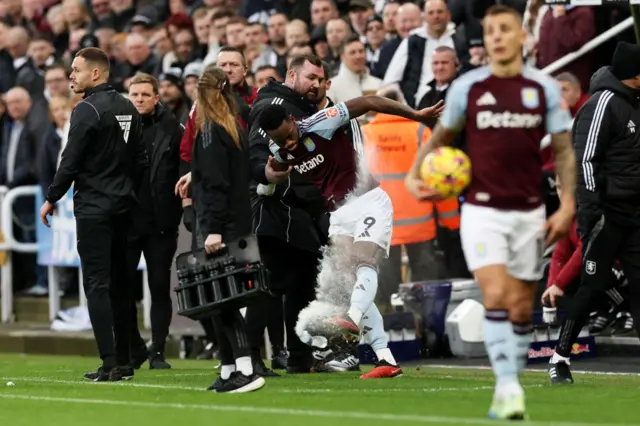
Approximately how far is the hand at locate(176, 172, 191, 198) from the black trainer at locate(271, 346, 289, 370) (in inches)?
67.8

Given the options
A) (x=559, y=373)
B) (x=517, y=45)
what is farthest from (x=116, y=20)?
(x=517, y=45)

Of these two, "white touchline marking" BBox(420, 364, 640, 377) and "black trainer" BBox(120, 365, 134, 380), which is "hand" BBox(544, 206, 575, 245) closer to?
"white touchline marking" BBox(420, 364, 640, 377)

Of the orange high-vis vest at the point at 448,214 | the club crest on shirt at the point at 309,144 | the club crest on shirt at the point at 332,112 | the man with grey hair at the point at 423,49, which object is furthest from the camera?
the man with grey hair at the point at 423,49

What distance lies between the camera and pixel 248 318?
13180 mm

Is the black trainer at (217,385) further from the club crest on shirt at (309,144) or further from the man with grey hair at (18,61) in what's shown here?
the man with grey hair at (18,61)

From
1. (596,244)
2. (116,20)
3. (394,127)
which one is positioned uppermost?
(116,20)

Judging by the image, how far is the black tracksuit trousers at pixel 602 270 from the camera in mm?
11656

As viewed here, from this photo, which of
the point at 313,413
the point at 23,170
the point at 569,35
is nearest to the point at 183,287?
the point at 313,413

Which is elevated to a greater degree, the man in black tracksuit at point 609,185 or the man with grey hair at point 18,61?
the man with grey hair at point 18,61

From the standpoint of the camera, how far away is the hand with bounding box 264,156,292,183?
12039 millimetres

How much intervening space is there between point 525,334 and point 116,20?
48.4ft

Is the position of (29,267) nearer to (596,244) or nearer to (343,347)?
(343,347)

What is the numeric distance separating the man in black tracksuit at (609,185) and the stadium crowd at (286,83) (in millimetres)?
1842

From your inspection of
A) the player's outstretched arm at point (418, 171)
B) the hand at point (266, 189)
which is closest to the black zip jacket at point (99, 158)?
the hand at point (266, 189)
